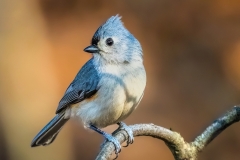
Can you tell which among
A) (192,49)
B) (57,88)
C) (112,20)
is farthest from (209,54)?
(112,20)

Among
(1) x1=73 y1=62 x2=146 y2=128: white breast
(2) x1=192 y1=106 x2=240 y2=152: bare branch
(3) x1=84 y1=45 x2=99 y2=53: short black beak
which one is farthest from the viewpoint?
(3) x1=84 y1=45 x2=99 y2=53: short black beak

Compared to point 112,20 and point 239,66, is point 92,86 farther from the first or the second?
point 239,66

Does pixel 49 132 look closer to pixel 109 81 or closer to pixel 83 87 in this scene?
pixel 83 87

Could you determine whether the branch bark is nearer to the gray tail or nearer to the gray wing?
the gray wing

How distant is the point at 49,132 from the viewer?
3.25 m

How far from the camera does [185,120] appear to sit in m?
4.92

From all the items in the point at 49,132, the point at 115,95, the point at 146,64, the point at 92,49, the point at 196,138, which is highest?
the point at 146,64

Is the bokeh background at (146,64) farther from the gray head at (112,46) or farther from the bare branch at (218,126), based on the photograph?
the bare branch at (218,126)

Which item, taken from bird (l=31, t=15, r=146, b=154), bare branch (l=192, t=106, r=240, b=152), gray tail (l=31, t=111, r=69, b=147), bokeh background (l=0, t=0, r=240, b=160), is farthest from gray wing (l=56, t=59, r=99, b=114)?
bokeh background (l=0, t=0, r=240, b=160)

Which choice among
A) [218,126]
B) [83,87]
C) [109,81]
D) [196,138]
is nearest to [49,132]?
[83,87]

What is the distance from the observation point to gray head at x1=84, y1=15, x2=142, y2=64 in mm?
2912

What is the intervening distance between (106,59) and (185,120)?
7.22ft

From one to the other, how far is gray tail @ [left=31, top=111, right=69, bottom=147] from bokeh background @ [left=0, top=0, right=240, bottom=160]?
4.77 feet

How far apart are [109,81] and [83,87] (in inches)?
9.6
